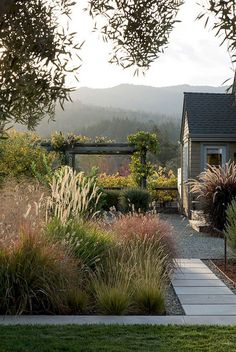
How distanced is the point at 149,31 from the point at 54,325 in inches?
106

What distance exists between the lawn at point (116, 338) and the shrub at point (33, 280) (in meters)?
0.62

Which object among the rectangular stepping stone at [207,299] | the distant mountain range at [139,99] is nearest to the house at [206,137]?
the rectangular stepping stone at [207,299]

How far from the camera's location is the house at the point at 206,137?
17.6 m

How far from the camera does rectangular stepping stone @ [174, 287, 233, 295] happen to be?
664 cm

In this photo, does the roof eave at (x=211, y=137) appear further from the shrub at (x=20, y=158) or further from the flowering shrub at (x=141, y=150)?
the shrub at (x=20, y=158)

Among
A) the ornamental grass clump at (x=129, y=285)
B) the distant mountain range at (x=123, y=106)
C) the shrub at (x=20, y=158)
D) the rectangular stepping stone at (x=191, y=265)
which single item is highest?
the distant mountain range at (x=123, y=106)

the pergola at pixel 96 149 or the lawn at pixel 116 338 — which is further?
the pergola at pixel 96 149

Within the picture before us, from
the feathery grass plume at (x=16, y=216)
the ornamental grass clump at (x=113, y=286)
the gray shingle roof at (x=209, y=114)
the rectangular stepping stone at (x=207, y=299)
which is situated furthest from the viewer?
the gray shingle roof at (x=209, y=114)

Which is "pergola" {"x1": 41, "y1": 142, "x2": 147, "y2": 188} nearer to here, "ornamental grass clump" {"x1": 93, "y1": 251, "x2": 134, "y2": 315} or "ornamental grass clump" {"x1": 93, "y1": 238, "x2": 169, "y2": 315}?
"ornamental grass clump" {"x1": 93, "y1": 238, "x2": 169, "y2": 315}

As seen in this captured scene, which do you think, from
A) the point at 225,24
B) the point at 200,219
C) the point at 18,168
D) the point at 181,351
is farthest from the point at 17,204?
the point at 18,168

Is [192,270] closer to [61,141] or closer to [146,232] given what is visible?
[146,232]

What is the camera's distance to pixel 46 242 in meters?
6.16

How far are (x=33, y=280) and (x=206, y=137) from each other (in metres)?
12.5

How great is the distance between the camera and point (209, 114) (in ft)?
60.2
